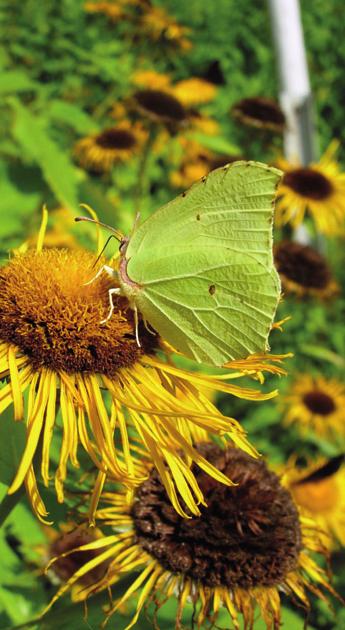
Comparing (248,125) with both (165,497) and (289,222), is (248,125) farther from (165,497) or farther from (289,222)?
(165,497)

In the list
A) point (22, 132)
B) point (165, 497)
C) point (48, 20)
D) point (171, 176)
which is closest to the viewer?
point (165, 497)

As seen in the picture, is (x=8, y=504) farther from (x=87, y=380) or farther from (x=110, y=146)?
(x=110, y=146)

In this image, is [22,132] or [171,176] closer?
[22,132]

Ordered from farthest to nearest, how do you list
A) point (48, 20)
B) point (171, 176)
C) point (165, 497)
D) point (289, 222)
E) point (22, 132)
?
point (48, 20), point (171, 176), point (289, 222), point (22, 132), point (165, 497)

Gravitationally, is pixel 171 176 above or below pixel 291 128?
below

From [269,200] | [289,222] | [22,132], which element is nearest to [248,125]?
[289,222]

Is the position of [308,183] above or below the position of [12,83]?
below

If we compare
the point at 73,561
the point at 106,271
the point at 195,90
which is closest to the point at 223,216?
the point at 106,271
